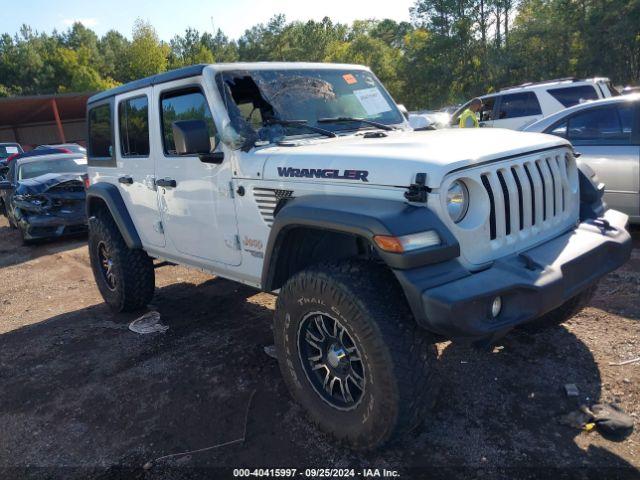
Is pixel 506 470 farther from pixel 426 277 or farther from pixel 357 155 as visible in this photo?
pixel 357 155

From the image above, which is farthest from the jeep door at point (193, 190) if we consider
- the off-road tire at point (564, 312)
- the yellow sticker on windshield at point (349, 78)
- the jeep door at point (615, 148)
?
the jeep door at point (615, 148)

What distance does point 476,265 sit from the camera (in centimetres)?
242

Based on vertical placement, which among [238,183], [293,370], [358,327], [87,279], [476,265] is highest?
[238,183]

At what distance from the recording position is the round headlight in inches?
94.7

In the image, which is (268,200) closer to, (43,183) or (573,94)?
(43,183)

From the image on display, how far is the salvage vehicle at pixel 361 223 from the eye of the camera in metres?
2.29

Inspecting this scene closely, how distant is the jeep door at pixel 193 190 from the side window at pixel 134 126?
0.26 m

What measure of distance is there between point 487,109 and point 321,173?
10.6m

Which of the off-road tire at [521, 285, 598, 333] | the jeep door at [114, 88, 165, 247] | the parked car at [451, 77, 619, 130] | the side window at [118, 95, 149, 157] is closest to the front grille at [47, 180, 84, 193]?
the jeep door at [114, 88, 165, 247]

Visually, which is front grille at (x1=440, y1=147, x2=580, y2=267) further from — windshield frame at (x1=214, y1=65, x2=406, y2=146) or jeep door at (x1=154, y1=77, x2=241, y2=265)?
jeep door at (x1=154, y1=77, x2=241, y2=265)

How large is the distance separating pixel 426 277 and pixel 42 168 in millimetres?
9521

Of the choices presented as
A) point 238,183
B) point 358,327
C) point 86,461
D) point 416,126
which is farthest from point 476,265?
point 86,461

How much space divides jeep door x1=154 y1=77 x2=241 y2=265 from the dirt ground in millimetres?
870

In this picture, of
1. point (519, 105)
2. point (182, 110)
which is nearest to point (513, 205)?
point (182, 110)
